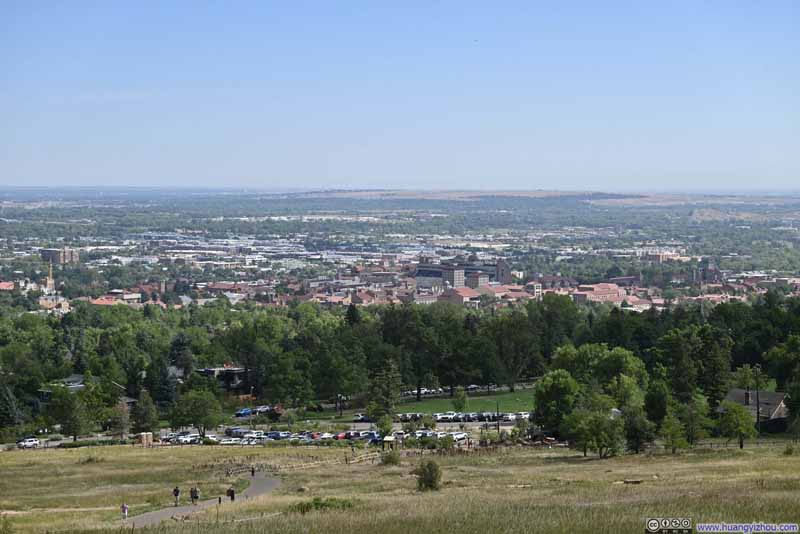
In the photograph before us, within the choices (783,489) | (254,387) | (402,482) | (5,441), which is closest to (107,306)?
(254,387)

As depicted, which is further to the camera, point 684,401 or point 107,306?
point 107,306

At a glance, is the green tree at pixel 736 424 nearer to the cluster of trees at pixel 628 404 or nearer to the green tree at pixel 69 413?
the cluster of trees at pixel 628 404

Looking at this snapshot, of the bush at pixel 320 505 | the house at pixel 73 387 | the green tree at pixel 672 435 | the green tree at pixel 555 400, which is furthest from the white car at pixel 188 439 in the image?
the bush at pixel 320 505

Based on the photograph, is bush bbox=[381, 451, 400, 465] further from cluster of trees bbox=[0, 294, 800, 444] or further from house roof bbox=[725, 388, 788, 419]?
house roof bbox=[725, 388, 788, 419]

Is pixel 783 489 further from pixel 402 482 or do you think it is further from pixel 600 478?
pixel 402 482

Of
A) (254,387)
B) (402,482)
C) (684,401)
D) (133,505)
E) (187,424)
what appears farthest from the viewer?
(254,387)

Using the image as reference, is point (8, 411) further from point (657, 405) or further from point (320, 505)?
point (320, 505)

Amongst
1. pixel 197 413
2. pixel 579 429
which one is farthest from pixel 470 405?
pixel 579 429
